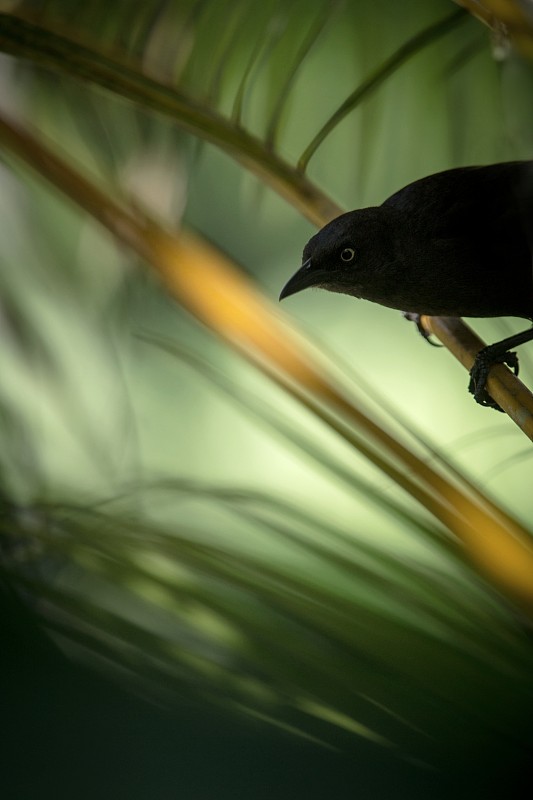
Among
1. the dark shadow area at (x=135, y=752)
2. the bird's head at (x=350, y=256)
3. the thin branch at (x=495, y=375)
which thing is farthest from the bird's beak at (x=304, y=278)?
the dark shadow area at (x=135, y=752)

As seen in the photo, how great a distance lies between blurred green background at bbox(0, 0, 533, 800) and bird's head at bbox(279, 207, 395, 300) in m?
0.06

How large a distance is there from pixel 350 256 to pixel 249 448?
0.26 metres

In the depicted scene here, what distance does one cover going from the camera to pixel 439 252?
758 mm

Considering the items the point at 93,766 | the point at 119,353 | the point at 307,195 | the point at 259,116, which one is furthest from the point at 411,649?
the point at 259,116

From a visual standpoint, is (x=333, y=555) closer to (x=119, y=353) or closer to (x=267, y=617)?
(x=267, y=617)

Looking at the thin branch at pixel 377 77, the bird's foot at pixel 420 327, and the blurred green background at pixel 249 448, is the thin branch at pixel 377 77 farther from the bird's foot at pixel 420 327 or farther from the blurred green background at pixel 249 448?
the bird's foot at pixel 420 327

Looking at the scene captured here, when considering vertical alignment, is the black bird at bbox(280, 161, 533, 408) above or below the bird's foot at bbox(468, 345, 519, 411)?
above

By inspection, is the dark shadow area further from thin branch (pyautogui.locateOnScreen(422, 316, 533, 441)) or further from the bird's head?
the bird's head

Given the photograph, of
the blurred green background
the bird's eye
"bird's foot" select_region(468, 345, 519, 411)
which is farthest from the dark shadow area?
the bird's eye

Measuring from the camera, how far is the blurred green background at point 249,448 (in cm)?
57

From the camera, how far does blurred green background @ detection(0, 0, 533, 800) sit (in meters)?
0.57

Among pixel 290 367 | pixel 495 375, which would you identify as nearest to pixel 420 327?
pixel 495 375

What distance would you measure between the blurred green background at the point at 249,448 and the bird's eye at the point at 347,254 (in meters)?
0.08

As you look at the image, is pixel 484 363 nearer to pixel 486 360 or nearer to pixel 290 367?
pixel 486 360
